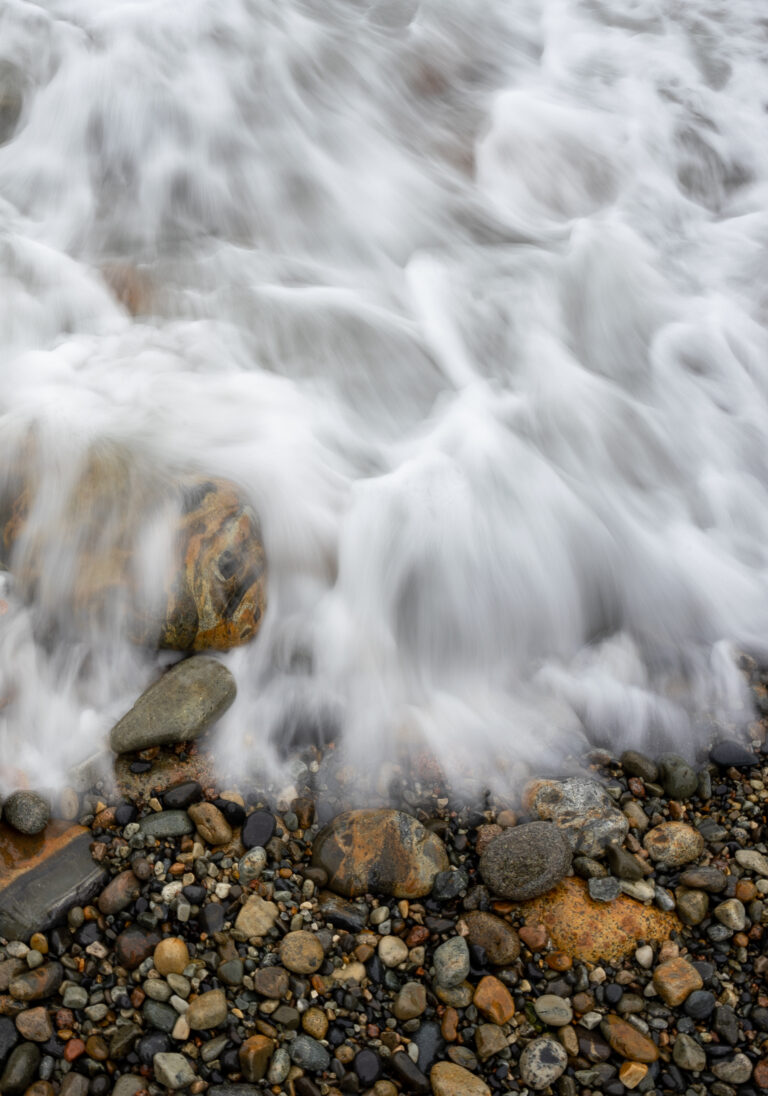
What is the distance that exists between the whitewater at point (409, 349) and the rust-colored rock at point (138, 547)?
0.06 metres

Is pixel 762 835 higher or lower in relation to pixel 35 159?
lower

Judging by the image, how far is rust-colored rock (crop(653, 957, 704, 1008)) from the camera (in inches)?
105

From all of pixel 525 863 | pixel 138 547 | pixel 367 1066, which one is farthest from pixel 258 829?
pixel 138 547

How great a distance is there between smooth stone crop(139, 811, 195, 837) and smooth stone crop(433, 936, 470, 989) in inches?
37.7

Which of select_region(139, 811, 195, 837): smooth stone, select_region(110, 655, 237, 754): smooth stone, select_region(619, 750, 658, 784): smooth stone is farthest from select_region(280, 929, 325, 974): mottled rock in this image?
select_region(619, 750, 658, 784): smooth stone

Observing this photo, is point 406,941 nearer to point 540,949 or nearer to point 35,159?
point 540,949


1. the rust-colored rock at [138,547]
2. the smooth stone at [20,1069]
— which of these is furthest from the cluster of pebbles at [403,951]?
the rust-colored rock at [138,547]

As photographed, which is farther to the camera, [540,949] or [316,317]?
[316,317]

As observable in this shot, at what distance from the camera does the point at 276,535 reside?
381cm

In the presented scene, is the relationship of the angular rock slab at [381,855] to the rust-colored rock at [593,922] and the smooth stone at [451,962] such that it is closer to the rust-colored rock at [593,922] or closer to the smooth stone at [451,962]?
the smooth stone at [451,962]

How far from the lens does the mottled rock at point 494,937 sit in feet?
8.93

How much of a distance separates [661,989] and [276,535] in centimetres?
231

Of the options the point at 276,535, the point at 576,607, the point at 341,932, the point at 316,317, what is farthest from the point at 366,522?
the point at 341,932

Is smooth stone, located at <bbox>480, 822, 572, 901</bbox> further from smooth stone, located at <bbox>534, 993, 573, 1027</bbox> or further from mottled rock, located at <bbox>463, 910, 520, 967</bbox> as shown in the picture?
smooth stone, located at <bbox>534, 993, 573, 1027</bbox>
